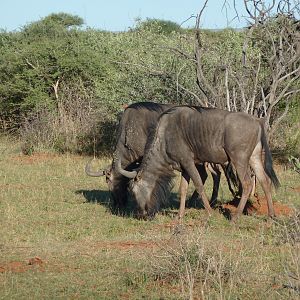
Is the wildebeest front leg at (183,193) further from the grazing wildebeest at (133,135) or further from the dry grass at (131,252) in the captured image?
the grazing wildebeest at (133,135)

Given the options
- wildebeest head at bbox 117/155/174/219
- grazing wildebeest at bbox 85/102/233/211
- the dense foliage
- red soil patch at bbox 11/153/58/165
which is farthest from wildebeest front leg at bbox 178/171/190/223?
red soil patch at bbox 11/153/58/165

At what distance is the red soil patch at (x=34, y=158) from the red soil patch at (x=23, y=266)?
28.9 feet

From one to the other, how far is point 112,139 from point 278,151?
403cm

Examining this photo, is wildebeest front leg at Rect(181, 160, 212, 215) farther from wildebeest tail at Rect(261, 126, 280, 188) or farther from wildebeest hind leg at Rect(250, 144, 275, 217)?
wildebeest tail at Rect(261, 126, 280, 188)

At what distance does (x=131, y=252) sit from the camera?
816 centimetres

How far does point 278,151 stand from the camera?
16609mm

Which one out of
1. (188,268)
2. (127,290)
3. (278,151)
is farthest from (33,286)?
(278,151)

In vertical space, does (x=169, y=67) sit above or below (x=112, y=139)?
above

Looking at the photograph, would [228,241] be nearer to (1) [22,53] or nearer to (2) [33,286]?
(2) [33,286]

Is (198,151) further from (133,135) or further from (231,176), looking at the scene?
(133,135)

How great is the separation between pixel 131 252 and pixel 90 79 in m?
12.6

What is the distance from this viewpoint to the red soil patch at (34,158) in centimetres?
1659

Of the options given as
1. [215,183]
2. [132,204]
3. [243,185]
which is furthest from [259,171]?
[132,204]

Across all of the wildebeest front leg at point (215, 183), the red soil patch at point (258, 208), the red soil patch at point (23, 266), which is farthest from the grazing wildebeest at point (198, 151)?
the red soil patch at point (23, 266)
